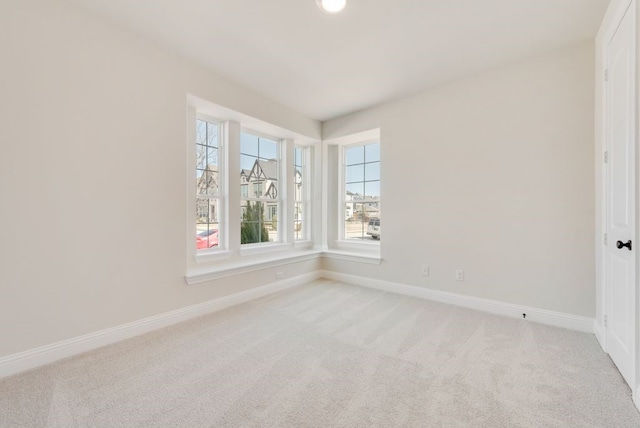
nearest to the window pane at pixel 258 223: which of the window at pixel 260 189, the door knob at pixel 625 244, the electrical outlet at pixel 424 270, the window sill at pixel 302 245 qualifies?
the window at pixel 260 189

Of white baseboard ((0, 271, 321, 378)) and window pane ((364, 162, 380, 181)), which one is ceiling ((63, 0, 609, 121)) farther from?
white baseboard ((0, 271, 321, 378))

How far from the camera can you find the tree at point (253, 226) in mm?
3787

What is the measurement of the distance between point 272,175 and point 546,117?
3.33 m

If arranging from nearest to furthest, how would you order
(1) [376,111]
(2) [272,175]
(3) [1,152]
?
(3) [1,152] < (1) [376,111] < (2) [272,175]

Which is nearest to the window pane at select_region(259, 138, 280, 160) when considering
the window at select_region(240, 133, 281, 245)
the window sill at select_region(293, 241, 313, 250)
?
the window at select_region(240, 133, 281, 245)

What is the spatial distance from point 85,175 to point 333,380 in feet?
7.81

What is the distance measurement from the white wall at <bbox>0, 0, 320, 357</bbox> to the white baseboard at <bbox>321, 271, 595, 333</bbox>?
2.37 m

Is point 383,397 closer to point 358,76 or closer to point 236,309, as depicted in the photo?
point 236,309

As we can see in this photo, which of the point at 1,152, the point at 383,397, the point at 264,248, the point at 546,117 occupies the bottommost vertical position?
the point at 383,397

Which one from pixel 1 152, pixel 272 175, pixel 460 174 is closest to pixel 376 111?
pixel 460 174

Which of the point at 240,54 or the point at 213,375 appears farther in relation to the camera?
the point at 240,54

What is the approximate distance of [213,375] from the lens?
180 centimetres

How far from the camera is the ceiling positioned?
204 cm

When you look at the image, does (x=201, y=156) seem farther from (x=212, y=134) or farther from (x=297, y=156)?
(x=297, y=156)
